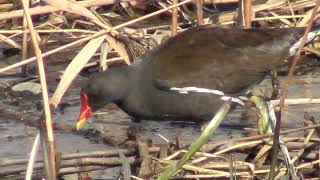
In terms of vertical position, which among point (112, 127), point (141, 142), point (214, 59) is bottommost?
point (141, 142)

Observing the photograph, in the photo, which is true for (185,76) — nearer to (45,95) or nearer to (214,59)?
(214,59)

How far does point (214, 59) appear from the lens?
5383 millimetres

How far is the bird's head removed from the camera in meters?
5.36

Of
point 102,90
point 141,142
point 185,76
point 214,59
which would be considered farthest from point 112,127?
point 141,142

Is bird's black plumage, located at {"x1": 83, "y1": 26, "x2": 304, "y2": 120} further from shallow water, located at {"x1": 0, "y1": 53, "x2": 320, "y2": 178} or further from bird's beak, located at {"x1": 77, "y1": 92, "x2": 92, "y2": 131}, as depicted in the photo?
shallow water, located at {"x1": 0, "y1": 53, "x2": 320, "y2": 178}

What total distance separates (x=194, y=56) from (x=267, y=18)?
1778 millimetres

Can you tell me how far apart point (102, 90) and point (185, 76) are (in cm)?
49

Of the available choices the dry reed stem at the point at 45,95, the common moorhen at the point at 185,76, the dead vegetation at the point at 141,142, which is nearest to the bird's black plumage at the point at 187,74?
the common moorhen at the point at 185,76

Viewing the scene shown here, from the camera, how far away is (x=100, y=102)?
5.44m

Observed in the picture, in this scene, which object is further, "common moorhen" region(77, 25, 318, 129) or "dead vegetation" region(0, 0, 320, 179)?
"common moorhen" region(77, 25, 318, 129)

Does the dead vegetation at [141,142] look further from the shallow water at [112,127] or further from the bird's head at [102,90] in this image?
the bird's head at [102,90]

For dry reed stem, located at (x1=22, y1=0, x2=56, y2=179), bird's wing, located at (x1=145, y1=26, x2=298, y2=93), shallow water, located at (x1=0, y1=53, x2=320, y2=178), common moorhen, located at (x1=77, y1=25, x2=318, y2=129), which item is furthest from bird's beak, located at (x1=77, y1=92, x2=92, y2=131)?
dry reed stem, located at (x1=22, y1=0, x2=56, y2=179)

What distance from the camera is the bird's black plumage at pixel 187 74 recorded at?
5.30m

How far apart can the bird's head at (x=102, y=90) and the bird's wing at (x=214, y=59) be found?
20cm
